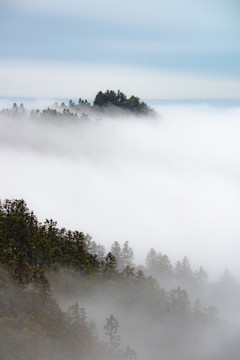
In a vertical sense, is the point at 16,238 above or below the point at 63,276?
above

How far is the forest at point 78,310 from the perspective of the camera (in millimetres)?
25969

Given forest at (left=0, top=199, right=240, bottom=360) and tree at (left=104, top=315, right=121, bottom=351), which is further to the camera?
tree at (left=104, top=315, right=121, bottom=351)

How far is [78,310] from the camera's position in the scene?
3641 centimetres

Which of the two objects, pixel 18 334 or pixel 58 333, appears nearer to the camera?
pixel 18 334

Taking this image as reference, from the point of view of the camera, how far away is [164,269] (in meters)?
81.6

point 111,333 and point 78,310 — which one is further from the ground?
point 78,310

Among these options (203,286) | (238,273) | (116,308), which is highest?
(116,308)

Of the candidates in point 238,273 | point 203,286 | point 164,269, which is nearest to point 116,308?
point 164,269

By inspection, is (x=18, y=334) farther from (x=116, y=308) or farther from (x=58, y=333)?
(x=116, y=308)

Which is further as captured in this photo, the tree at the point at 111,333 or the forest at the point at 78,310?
the tree at the point at 111,333

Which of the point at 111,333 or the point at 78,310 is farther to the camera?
the point at 78,310

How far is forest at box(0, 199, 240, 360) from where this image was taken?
85.2 ft

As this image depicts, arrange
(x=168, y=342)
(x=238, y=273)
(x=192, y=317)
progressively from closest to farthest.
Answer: (x=168, y=342)
(x=192, y=317)
(x=238, y=273)

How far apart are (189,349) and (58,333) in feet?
73.0
